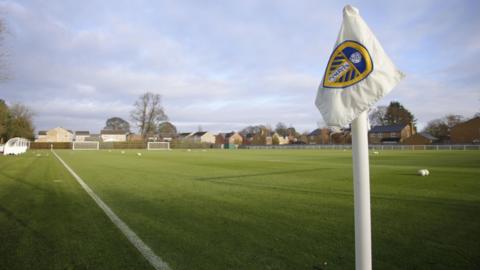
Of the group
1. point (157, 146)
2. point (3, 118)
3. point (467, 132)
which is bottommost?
point (157, 146)

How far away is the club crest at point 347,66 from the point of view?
2053 mm

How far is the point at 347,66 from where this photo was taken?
212 cm

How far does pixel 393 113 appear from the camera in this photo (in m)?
100

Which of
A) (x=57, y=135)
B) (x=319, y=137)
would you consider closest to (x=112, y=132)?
(x=57, y=135)

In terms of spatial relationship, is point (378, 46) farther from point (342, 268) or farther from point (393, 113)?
point (393, 113)

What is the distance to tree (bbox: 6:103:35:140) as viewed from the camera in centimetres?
6735

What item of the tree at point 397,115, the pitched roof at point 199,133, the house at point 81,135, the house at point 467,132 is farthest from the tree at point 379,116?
the house at point 81,135

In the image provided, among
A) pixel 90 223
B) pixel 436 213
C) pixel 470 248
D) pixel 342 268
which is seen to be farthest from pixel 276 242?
pixel 436 213

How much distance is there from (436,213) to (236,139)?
138 meters

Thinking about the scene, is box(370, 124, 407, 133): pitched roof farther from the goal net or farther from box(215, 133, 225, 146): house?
the goal net

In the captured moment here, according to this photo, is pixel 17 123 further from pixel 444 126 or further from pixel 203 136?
pixel 444 126

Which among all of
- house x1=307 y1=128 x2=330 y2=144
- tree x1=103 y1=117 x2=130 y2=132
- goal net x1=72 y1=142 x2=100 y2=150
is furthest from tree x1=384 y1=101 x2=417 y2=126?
tree x1=103 y1=117 x2=130 y2=132

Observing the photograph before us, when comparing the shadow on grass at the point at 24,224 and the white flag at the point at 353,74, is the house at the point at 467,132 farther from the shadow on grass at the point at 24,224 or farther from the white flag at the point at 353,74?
the shadow on grass at the point at 24,224

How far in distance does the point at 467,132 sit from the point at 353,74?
8970 cm
